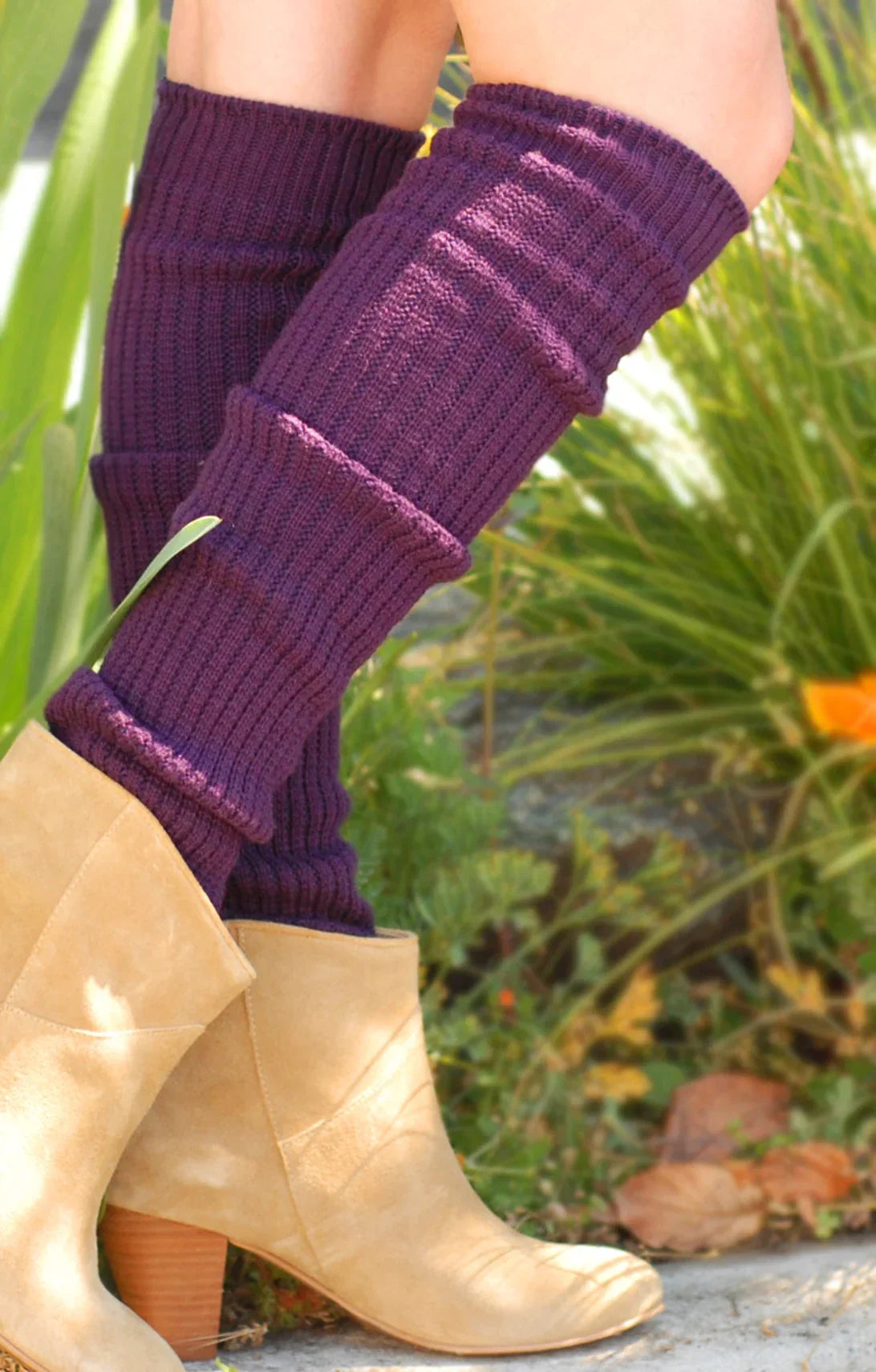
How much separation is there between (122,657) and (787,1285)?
0.61m

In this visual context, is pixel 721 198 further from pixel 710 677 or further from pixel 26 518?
pixel 710 677

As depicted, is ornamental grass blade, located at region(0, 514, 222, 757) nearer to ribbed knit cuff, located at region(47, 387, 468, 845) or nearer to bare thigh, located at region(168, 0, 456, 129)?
ribbed knit cuff, located at region(47, 387, 468, 845)

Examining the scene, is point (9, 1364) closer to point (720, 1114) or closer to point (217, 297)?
point (217, 297)

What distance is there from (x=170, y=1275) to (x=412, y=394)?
0.51 metres

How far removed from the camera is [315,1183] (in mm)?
894

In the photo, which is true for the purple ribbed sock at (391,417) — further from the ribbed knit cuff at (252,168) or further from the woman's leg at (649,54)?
the ribbed knit cuff at (252,168)

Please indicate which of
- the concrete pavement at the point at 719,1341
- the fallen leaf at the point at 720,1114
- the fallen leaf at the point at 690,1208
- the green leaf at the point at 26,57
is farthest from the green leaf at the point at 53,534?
the fallen leaf at the point at 720,1114

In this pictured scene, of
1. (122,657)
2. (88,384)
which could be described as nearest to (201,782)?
(122,657)

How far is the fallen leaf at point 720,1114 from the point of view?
1322 mm

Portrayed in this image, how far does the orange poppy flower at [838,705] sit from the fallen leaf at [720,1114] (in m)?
0.34

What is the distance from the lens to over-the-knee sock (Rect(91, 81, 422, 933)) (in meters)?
0.90

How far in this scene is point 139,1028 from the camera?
0.80 meters

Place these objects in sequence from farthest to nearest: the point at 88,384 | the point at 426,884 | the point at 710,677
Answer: the point at 710,677 → the point at 426,884 → the point at 88,384

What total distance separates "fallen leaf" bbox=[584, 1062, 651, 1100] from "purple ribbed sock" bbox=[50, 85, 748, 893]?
649mm
